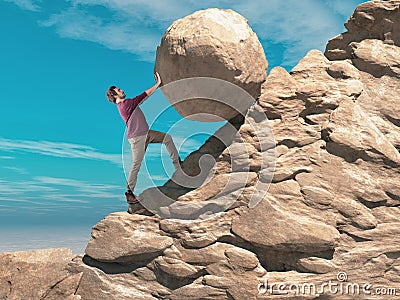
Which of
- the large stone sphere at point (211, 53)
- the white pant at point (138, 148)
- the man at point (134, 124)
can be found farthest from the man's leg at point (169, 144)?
the large stone sphere at point (211, 53)

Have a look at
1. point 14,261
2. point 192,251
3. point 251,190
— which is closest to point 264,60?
point 251,190

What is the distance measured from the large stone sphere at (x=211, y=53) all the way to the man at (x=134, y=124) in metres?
0.57

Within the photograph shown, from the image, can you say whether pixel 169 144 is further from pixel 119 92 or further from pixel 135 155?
pixel 119 92

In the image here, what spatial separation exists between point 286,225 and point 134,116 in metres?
3.47

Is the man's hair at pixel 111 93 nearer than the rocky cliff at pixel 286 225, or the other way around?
the rocky cliff at pixel 286 225

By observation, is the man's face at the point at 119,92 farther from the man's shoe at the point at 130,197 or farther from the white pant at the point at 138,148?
the man's shoe at the point at 130,197

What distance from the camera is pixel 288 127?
A: 7293 millimetres

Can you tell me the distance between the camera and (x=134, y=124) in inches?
282

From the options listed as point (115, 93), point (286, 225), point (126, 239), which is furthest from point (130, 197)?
point (286, 225)

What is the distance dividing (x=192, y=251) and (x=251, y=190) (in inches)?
61.6

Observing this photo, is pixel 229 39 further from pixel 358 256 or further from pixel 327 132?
pixel 358 256

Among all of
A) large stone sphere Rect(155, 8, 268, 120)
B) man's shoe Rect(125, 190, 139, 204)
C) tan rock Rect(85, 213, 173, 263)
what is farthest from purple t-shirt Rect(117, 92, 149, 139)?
tan rock Rect(85, 213, 173, 263)

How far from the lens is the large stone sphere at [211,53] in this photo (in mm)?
6473

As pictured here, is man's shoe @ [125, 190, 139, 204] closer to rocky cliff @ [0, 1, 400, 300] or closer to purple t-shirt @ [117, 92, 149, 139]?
rocky cliff @ [0, 1, 400, 300]
